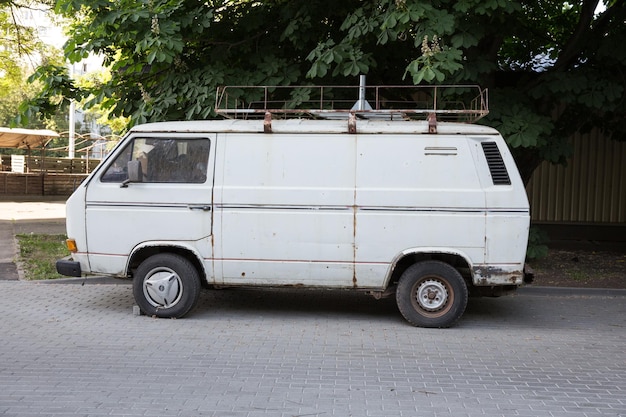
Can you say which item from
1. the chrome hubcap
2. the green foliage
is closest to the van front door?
the chrome hubcap

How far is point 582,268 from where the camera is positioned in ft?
41.5

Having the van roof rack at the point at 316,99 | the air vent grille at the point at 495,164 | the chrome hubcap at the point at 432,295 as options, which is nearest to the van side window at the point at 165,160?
the van roof rack at the point at 316,99

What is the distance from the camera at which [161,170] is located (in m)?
8.55

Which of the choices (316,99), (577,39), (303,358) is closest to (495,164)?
(303,358)

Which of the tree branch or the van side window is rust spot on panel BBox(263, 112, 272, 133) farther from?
the tree branch

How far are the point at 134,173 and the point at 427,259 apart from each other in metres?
3.50

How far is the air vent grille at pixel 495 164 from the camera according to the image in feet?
26.7

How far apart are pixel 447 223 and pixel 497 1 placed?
9.82ft

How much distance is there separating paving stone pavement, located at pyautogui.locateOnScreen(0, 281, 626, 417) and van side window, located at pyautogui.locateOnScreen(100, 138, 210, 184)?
5.43 ft

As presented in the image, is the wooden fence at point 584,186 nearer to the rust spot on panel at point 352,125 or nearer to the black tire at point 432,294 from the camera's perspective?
the black tire at point 432,294

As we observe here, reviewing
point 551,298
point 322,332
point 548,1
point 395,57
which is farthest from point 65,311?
point 548,1

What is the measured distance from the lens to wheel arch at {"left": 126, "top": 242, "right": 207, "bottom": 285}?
8438 mm

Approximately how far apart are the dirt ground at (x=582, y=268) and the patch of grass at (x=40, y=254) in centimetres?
764

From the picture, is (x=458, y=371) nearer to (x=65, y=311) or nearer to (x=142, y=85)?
(x=65, y=311)
